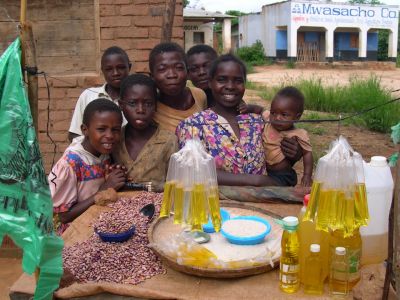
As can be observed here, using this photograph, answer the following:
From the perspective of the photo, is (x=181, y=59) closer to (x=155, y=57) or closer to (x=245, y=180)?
(x=155, y=57)

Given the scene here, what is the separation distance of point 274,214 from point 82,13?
361 centimetres

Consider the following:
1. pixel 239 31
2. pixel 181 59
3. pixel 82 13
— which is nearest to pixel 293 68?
pixel 239 31

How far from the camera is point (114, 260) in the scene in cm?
172

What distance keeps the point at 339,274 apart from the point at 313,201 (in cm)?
26

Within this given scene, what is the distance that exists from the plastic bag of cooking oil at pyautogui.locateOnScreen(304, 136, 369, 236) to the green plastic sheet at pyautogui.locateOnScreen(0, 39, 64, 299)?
0.91 metres

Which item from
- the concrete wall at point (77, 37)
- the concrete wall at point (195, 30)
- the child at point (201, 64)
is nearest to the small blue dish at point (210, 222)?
the child at point (201, 64)

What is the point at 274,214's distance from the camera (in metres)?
2.02

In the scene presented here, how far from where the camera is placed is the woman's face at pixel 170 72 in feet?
8.98

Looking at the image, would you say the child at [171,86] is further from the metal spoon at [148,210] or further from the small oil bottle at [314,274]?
the small oil bottle at [314,274]

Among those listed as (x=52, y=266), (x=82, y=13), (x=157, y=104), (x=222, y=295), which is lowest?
(x=222, y=295)

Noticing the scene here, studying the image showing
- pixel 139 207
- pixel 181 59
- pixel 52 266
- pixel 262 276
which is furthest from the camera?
pixel 181 59

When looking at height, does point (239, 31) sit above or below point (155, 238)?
above

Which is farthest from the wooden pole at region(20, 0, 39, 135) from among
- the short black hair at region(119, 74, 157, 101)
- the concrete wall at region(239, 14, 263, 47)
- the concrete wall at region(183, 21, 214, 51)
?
the concrete wall at region(239, 14, 263, 47)

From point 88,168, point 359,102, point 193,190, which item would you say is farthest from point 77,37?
point 359,102
